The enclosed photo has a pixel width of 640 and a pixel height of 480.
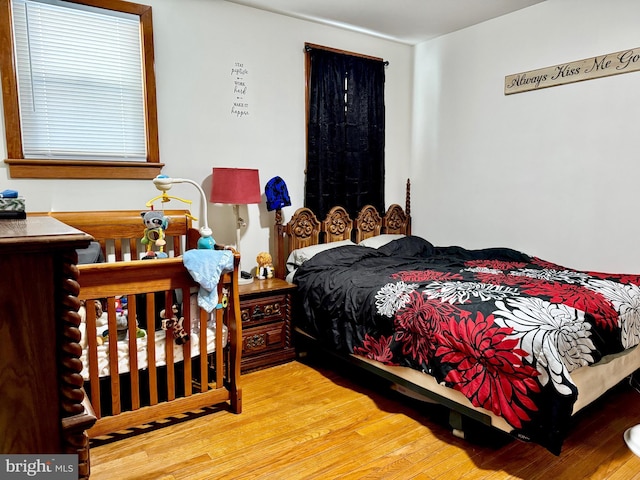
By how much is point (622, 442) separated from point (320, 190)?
2498 mm

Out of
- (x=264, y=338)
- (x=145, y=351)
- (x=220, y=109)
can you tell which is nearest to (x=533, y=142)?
(x=220, y=109)

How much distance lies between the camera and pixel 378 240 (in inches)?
147

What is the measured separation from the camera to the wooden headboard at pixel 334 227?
11.4 feet

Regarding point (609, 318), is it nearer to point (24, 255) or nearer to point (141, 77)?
point (24, 255)

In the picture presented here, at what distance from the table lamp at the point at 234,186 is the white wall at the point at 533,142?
5.96 ft

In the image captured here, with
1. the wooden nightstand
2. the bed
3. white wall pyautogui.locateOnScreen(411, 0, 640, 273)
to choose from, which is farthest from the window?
white wall pyautogui.locateOnScreen(411, 0, 640, 273)

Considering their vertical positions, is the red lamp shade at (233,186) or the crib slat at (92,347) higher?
the red lamp shade at (233,186)

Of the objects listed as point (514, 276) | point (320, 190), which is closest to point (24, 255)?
point (514, 276)

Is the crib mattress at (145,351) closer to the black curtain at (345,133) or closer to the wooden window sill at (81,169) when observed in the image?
the wooden window sill at (81,169)

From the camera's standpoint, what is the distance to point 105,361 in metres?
2.12

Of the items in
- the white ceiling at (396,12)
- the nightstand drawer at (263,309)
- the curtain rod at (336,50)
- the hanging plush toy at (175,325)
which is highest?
the white ceiling at (396,12)

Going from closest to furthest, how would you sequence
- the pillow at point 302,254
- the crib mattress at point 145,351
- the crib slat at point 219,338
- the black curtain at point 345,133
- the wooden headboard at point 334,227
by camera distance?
the crib mattress at point 145,351, the crib slat at point 219,338, the pillow at point 302,254, the wooden headboard at point 334,227, the black curtain at point 345,133

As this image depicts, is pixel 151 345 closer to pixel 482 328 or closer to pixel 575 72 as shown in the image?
pixel 482 328

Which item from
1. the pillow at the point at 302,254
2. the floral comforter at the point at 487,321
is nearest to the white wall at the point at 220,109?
the pillow at the point at 302,254
